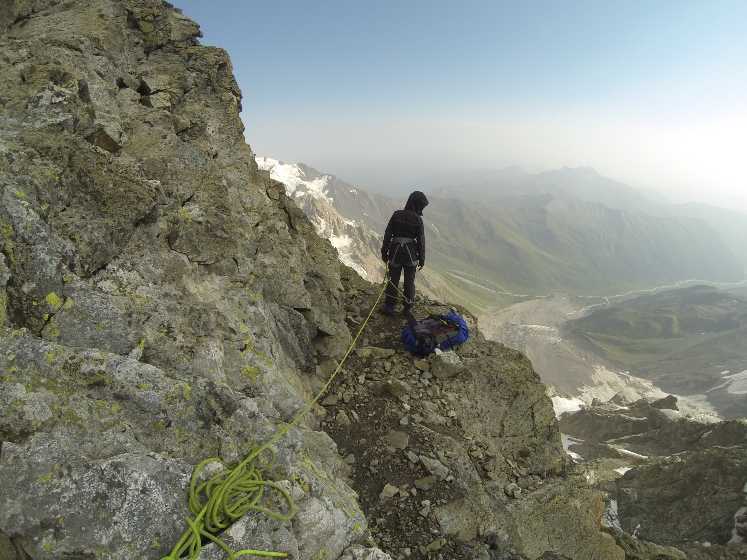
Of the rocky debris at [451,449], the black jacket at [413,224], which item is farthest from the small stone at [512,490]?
the black jacket at [413,224]

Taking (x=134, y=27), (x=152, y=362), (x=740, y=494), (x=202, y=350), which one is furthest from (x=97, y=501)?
(x=740, y=494)

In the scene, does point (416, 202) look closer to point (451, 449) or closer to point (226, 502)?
point (451, 449)

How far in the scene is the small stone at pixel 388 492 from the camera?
848cm

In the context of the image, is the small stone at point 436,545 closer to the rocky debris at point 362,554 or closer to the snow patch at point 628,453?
the rocky debris at point 362,554

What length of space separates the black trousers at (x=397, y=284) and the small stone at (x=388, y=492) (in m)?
6.60

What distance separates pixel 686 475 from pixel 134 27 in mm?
38900

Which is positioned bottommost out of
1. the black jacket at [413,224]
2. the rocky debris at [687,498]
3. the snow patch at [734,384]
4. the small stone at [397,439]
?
the snow patch at [734,384]

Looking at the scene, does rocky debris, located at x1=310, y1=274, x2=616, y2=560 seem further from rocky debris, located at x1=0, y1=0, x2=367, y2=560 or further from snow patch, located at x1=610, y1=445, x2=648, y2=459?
snow patch, located at x1=610, y1=445, x2=648, y2=459

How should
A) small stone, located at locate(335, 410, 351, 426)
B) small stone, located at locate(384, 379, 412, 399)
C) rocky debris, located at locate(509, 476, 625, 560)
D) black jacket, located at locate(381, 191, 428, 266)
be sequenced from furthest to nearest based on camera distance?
black jacket, located at locate(381, 191, 428, 266)
small stone, located at locate(384, 379, 412, 399)
small stone, located at locate(335, 410, 351, 426)
rocky debris, located at locate(509, 476, 625, 560)

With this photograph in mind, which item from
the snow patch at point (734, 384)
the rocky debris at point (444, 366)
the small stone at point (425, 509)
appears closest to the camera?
the small stone at point (425, 509)

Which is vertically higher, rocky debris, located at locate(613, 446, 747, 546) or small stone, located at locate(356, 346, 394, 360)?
small stone, located at locate(356, 346, 394, 360)

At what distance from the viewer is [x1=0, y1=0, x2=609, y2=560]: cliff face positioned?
15.9 feet

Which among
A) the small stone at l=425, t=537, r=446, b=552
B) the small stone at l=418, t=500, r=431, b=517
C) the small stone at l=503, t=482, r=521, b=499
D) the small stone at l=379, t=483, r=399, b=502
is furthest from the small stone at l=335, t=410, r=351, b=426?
the small stone at l=503, t=482, r=521, b=499

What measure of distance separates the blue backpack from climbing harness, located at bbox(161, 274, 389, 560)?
757cm
